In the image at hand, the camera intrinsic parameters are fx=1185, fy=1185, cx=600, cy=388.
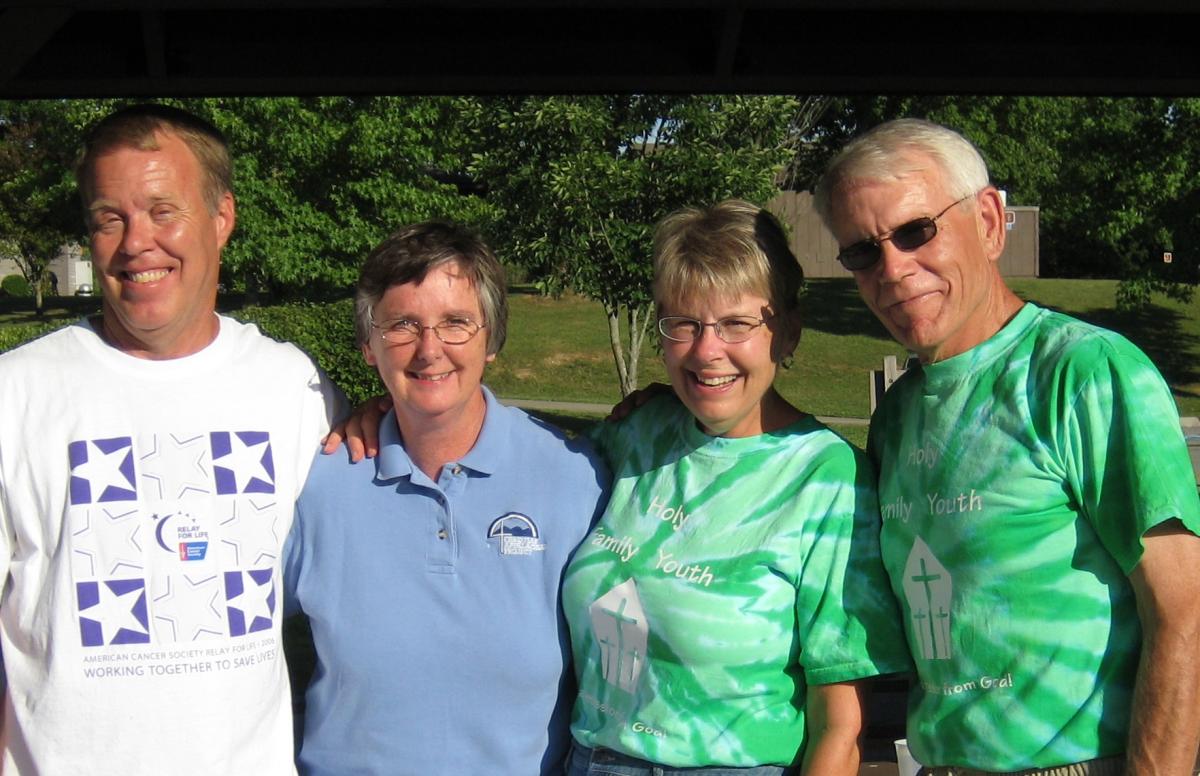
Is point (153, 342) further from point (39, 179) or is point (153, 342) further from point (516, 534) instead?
point (39, 179)

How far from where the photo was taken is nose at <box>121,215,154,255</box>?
2.53 meters

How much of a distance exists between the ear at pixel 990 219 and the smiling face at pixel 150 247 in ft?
5.52

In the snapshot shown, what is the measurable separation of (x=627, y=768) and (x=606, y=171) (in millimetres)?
7813

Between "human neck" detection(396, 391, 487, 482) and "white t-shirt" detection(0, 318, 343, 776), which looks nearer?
"white t-shirt" detection(0, 318, 343, 776)

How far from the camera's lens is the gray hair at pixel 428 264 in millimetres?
2717

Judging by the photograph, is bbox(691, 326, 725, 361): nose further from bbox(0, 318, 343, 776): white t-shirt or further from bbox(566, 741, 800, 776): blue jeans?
bbox(0, 318, 343, 776): white t-shirt

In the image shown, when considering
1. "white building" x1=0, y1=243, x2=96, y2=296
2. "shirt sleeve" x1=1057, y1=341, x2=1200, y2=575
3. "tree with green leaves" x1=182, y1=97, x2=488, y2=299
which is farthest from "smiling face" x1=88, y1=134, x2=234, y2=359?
"white building" x1=0, y1=243, x2=96, y2=296

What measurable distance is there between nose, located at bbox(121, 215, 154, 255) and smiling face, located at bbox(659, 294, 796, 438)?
1139 millimetres

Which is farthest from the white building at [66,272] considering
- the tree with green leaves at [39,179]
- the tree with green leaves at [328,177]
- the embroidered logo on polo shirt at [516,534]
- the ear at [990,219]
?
the ear at [990,219]

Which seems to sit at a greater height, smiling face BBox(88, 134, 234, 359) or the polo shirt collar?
smiling face BBox(88, 134, 234, 359)

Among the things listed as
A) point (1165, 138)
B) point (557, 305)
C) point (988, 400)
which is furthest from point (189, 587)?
point (557, 305)

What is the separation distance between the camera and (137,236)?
253cm

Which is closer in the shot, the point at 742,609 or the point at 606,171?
the point at 742,609

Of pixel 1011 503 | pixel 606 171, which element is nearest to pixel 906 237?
pixel 1011 503
